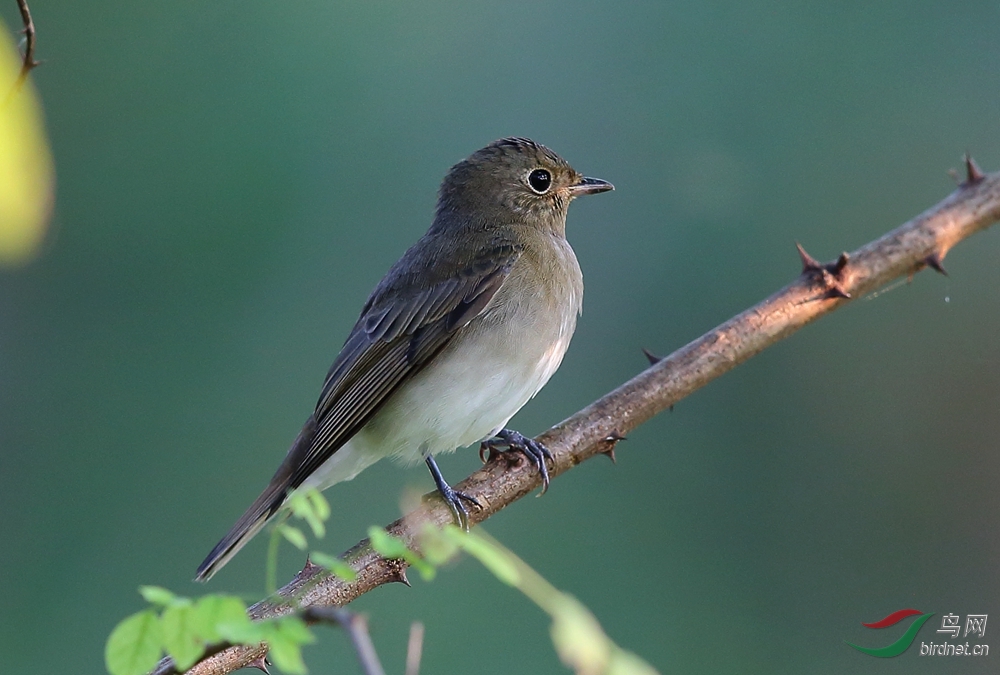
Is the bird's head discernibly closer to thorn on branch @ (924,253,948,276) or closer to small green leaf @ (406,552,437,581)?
thorn on branch @ (924,253,948,276)

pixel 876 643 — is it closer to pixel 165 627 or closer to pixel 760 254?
pixel 760 254

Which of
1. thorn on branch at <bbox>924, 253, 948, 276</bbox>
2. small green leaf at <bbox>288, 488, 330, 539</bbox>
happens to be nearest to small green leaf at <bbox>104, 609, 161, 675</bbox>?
small green leaf at <bbox>288, 488, 330, 539</bbox>

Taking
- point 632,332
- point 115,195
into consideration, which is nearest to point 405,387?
point 632,332

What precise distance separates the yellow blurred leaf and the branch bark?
1.89m

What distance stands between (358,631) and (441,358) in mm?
3127

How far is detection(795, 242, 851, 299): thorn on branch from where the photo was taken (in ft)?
12.0

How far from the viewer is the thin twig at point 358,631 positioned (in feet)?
4.01

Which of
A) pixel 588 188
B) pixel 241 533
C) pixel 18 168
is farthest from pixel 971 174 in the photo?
pixel 18 168

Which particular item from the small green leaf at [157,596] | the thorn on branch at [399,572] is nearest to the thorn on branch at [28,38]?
the small green leaf at [157,596]

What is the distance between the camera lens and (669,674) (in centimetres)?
595

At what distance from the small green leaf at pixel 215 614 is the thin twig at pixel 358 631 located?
0.14 m

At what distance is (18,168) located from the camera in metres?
1.88

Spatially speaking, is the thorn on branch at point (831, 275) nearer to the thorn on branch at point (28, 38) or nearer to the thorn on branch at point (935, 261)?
the thorn on branch at point (935, 261)

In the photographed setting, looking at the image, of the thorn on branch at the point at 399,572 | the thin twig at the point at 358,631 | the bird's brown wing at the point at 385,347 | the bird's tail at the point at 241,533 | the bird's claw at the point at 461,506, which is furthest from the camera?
the bird's brown wing at the point at 385,347
